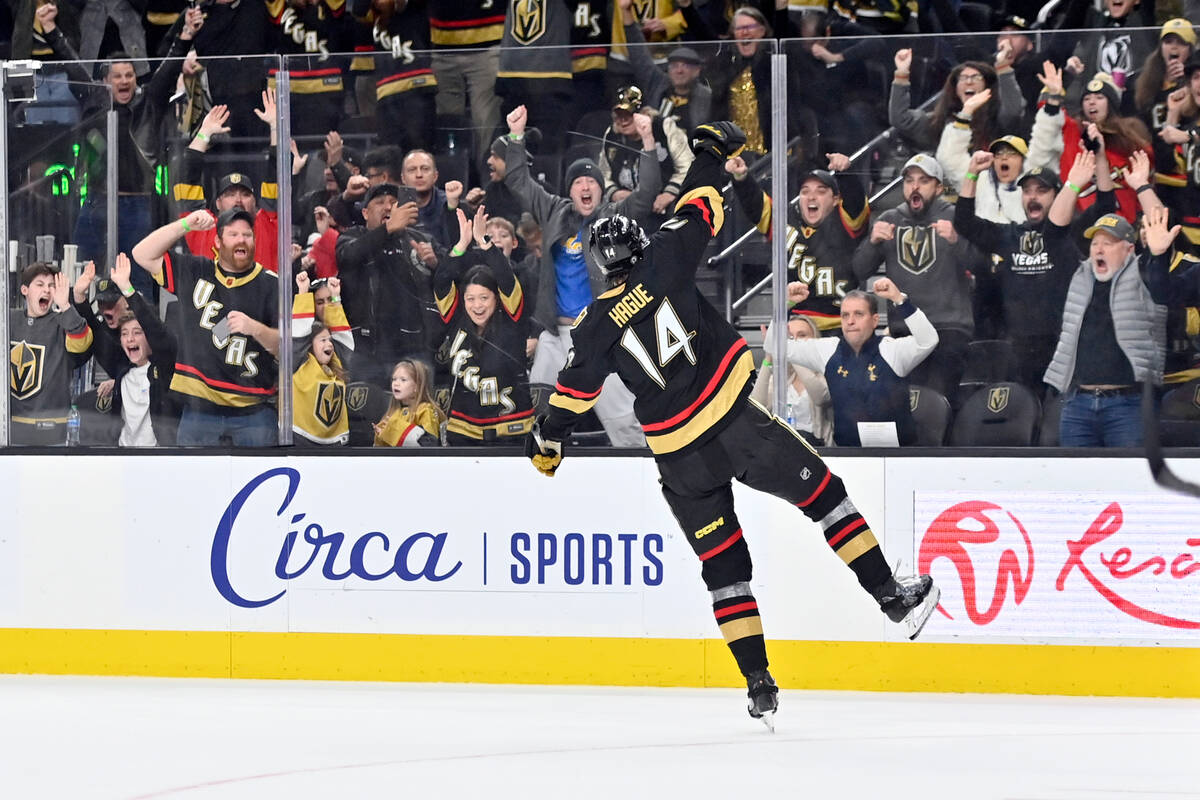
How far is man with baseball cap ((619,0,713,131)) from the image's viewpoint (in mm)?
5891

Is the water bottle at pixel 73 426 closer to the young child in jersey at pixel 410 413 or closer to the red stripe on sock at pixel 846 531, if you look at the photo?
the young child in jersey at pixel 410 413

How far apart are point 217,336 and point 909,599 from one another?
300 cm

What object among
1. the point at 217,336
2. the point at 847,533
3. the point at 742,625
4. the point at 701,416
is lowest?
the point at 742,625

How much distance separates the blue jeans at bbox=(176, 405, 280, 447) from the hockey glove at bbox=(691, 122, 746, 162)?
216 cm

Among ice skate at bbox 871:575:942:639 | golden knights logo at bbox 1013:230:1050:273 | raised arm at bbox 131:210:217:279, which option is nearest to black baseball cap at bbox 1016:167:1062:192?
golden knights logo at bbox 1013:230:1050:273

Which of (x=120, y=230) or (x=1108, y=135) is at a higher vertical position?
(x=1108, y=135)

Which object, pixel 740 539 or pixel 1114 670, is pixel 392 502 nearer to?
pixel 740 539

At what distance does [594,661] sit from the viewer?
19.3 feet

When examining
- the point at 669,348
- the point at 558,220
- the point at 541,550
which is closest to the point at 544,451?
the point at 669,348

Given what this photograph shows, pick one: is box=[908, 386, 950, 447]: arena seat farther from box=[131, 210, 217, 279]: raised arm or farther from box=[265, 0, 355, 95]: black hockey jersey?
box=[265, 0, 355, 95]: black hockey jersey

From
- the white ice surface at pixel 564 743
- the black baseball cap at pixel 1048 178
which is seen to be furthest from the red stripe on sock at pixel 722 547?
the black baseball cap at pixel 1048 178

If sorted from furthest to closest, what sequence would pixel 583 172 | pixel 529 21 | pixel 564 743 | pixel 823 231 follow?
1. pixel 529 21
2. pixel 583 172
3. pixel 823 231
4. pixel 564 743

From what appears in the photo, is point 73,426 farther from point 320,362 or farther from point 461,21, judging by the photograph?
point 461,21

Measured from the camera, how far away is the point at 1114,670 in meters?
5.52
